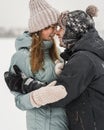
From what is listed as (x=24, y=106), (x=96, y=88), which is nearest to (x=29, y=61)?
(x=24, y=106)

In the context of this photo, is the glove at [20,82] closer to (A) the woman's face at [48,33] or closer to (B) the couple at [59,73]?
(B) the couple at [59,73]

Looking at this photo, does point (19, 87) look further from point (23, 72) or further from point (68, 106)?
point (68, 106)

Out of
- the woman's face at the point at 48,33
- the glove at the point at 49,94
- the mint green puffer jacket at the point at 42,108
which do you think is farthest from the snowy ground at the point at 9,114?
the glove at the point at 49,94

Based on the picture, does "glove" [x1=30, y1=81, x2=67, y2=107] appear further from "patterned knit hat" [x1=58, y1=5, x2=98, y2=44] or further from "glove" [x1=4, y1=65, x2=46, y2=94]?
"patterned knit hat" [x1=58, y1=5, x2=98, y2=44]

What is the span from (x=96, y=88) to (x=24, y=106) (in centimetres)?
37

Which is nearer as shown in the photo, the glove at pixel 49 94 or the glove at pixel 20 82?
the glove at pixel 49 94

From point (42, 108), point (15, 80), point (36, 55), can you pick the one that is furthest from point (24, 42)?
point (42, 108)

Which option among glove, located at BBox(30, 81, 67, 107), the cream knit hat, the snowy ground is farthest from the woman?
the snowy ground

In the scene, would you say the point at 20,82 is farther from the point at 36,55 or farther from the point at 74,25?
the point at 74,25

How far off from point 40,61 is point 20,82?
0.15 m

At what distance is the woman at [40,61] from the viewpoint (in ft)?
6.48

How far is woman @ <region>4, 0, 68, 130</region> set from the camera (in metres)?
1.97

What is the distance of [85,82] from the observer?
1.78 metres

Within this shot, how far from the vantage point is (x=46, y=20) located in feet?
6.75
